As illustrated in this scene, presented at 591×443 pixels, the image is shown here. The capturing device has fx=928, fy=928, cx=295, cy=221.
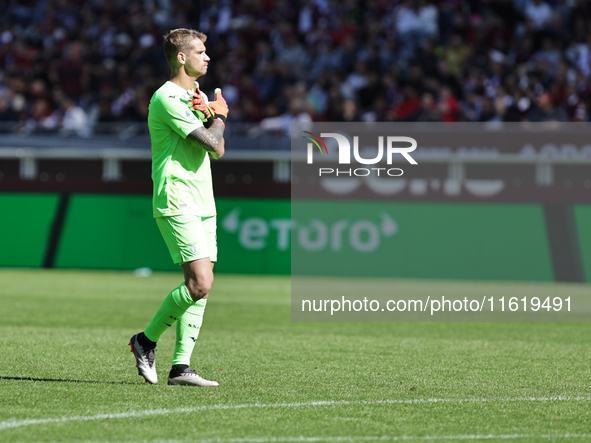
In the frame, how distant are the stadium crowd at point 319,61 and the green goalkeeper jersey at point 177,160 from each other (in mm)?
11026

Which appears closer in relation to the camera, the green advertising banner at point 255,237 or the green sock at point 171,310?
the green sock at point 171,310

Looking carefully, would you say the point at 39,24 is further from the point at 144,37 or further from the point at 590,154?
the point at 590,154

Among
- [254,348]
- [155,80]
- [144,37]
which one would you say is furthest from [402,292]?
[144,37]

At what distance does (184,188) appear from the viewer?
19.3ft

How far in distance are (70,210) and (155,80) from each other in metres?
5.16

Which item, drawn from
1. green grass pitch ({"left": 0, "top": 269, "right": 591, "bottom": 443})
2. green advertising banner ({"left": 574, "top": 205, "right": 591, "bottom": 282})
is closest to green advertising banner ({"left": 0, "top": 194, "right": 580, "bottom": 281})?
green advertising banner ({"left": 574, "top": 205, "right": 591, "bottom": 282})

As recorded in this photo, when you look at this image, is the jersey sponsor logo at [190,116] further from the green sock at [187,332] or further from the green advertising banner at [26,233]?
the green advertising banner at [26,233]

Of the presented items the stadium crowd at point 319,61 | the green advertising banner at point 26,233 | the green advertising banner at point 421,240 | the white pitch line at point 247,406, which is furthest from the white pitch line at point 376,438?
the green advertising banner at point 26,233

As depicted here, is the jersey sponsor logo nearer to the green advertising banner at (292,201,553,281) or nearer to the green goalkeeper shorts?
the green goalkeeper shorts

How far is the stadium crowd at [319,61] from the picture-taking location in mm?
17484

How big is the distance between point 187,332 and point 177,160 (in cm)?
112

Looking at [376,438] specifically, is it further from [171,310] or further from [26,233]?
[26,233]

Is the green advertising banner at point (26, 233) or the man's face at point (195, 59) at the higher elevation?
the man's face at point (195, 59)

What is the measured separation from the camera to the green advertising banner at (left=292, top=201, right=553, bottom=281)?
48.6ft
